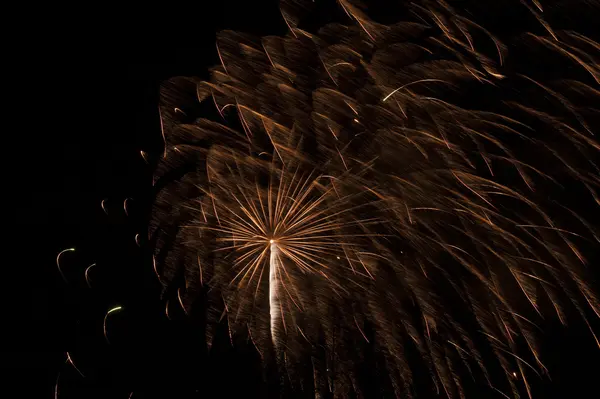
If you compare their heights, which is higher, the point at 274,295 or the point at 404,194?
the point at 404,194

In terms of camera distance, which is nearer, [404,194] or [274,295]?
[404,194]

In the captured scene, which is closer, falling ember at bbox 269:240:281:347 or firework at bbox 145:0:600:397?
firework at bbox 145:0:600:397

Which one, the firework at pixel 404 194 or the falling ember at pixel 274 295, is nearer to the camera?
the firework at pixel 404 194

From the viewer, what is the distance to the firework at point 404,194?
5184 millimetres

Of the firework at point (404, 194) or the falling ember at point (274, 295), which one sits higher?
the firework at point (404, 194)

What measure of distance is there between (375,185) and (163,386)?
3.10 m

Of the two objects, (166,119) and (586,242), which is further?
(166,119)

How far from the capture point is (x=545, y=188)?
5.22 meters

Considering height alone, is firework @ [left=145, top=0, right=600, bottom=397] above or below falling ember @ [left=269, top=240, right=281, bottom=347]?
above

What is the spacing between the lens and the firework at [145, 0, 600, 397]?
17.0ft

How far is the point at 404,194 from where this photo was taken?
5.24 metres

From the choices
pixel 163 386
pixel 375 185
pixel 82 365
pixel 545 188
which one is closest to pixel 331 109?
pixel 375 185

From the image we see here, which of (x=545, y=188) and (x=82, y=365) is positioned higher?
(x=545, y=188)

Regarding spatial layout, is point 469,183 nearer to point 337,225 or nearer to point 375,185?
point 375,185
